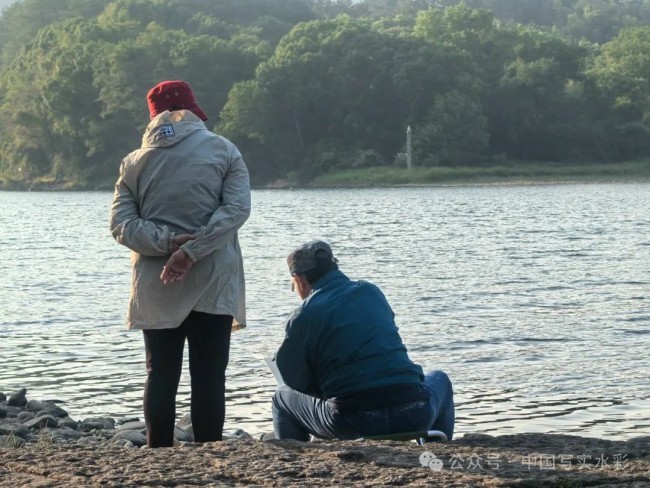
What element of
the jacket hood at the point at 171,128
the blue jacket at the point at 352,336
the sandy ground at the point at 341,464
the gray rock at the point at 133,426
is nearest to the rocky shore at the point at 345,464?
the sandy ground at the point at 341,464

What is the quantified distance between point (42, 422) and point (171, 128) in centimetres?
352

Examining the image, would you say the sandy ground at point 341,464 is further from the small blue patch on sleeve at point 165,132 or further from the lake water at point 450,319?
the lake water at point 450,319

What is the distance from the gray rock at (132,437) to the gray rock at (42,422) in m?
0.81

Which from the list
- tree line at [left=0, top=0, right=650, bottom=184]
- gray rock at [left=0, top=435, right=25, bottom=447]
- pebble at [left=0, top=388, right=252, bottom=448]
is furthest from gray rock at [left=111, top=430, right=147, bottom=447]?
tree line at [left=0, top=0, right=650, bottom=184]

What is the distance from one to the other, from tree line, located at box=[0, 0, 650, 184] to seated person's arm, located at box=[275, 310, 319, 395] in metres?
93.1

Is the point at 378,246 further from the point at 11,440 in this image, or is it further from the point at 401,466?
the point at 401,466

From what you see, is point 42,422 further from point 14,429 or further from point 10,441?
point 10,441

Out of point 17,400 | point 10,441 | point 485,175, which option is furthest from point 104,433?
point 485,175

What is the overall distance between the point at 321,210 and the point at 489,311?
3873 centimetres

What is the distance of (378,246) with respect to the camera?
30.5 meters

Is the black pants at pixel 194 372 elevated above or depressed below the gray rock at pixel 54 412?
above

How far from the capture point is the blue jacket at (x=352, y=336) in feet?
18.2

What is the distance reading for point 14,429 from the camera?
8086 mm

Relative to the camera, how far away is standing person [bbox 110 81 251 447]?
5777 mm
